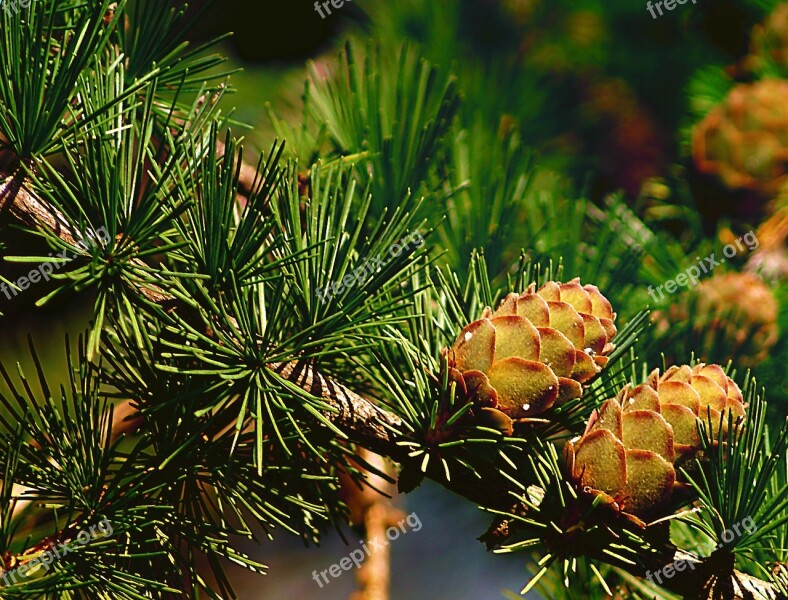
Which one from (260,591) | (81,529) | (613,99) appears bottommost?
(260,591)

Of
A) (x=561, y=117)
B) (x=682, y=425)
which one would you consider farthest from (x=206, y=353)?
(x=561, y=117)

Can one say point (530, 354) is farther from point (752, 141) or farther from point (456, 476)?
point (752, 141)

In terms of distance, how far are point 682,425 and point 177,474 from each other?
0.21m

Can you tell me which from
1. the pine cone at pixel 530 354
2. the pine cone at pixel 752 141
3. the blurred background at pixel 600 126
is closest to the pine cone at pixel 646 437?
the pine cone at pixel 530 354

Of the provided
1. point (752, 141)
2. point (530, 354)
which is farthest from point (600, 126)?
point (530, 354)

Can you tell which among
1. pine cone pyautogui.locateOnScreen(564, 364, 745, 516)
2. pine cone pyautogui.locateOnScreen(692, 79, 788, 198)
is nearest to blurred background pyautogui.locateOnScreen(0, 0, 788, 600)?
pine cone pyautogui.locateOnScreen(692, 79, 788, 198)

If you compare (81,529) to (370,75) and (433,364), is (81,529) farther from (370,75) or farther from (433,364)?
(370,75)

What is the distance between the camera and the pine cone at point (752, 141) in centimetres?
74

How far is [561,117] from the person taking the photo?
942 millimetres

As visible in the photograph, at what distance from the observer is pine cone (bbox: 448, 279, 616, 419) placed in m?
0.32

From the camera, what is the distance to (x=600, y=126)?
39.1 inches

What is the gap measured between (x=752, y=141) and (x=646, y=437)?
52 centimetres

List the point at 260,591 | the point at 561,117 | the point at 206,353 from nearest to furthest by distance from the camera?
the point at 206,353 → the point at 561,117 → the point at 260,591

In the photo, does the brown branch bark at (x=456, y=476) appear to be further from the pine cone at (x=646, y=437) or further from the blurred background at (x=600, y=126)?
the blurred background at (x=600, y=126)
